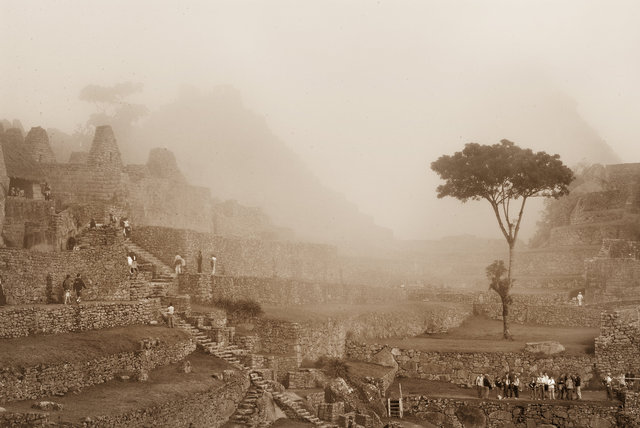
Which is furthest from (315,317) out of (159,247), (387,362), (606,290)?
(606,290)

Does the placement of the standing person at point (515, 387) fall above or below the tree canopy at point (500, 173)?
below

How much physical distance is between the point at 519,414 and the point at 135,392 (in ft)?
54.8

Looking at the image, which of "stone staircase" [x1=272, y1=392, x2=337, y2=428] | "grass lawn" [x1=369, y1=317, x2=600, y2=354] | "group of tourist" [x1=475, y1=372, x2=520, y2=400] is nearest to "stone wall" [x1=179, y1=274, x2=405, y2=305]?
"grass lawn" [x1=369, y1=317, x2=600, y2=354]

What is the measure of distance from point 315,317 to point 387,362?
3907mm

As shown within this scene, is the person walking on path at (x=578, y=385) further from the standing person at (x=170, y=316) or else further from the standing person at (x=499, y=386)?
the standing person at (x=170, y=316)

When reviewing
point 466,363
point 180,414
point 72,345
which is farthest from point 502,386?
point 72,345

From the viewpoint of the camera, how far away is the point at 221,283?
40.9 m

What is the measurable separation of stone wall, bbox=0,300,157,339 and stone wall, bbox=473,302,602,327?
84.9 ft

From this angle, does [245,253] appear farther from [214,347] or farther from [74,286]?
[214,347]

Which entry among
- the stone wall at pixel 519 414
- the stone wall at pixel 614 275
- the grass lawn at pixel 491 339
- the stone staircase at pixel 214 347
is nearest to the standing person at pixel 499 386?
the stone wall at pixel 519 414

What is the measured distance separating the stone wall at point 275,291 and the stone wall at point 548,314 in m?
5.46

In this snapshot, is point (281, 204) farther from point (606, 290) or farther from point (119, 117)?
point (606, 290)

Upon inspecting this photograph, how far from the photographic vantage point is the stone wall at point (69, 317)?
28.5 m

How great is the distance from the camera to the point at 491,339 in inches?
1914
